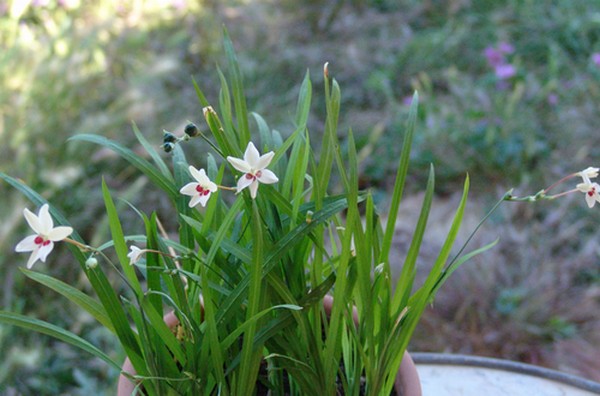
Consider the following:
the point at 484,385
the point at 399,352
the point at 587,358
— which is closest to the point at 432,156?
the point at 587,358

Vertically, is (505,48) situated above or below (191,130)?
above

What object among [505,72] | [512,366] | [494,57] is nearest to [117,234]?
[512,366]

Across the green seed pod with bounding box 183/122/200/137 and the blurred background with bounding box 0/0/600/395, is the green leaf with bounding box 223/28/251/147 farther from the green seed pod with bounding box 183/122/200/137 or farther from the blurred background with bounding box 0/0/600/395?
the blurred background with bounding box 0/0/600/395

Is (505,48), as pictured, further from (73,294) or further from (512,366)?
(73,294)

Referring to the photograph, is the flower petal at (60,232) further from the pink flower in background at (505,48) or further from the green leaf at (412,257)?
the pink flower in background at (505,48)

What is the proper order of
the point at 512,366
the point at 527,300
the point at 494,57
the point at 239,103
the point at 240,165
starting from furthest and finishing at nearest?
the point at 494,57 < the point at 527,300 < the point at 512,366 < the point at 239,103 < the point at 240,165

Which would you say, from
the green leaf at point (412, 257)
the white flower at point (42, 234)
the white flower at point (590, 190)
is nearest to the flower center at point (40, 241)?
the white flower at point (42, 234)
